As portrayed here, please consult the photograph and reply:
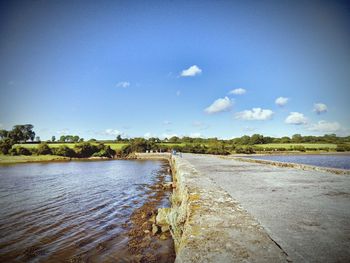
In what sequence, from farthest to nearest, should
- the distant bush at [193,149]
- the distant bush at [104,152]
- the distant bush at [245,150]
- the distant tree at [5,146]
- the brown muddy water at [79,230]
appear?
1. the distant bush at [245,150]
2. the distant bush at [193,149]
3. the distant bush at [104,152]
4. the distant tree at [5,146]
5. the brown muddy water at [79,230]

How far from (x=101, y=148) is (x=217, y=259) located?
74251 mm

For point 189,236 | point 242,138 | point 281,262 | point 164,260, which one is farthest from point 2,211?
point 242,138

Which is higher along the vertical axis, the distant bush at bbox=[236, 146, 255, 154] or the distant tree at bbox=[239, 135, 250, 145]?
the distant tree at bbox=[239, 135, 250, 145]

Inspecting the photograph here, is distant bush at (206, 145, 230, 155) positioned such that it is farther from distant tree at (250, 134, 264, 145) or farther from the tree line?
distant tree at (250, 134, 264, 145)

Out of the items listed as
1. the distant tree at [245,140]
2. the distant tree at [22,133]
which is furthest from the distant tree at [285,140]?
the distant tree at [22,133]

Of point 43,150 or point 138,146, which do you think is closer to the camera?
point 43,150

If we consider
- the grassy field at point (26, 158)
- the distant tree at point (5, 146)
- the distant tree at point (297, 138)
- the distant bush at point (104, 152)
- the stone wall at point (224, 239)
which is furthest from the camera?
the distant tree at point (297, 138)

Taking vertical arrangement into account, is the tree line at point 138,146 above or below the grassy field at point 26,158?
above

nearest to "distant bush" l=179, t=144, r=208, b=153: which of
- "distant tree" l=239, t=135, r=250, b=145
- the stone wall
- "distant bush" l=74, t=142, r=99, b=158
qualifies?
"distant bush" l=74, t=142, r=99, b=158

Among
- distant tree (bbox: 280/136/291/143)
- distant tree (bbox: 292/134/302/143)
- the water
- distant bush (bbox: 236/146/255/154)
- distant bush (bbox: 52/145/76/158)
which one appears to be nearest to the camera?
the water

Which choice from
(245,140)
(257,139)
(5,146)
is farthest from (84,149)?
(257,139)

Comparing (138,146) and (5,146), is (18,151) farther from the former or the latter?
(138,146)

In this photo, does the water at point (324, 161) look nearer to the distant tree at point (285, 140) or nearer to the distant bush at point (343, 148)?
the distant bush at point (343, 148)

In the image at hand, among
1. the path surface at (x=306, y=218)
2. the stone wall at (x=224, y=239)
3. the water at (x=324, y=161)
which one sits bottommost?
the water at (x=324, y=161)
